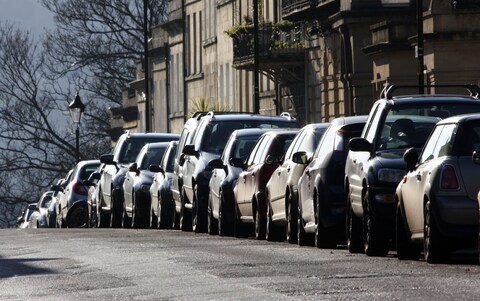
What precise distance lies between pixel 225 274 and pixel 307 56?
151 ft

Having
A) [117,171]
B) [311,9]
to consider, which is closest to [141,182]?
[117,171]

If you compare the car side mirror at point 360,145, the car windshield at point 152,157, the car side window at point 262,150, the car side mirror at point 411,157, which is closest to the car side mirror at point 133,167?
the car windshield at point 152,157

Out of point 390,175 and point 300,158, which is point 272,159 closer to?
point 300,158

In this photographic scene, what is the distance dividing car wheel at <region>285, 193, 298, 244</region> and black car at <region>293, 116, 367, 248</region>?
110 cm

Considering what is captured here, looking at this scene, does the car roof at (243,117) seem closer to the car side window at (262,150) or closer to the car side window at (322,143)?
the car side window at (262,150)

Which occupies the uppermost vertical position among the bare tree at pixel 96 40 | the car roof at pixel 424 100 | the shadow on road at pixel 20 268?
the bare tree at pixel 96 40

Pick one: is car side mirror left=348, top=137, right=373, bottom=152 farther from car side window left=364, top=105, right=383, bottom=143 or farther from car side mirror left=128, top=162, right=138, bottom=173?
car side mirror left=128, top=162, right=138, bottom=173

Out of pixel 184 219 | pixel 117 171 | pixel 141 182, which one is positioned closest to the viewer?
pixel 184 219

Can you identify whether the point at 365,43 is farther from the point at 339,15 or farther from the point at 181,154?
the point at 181,154

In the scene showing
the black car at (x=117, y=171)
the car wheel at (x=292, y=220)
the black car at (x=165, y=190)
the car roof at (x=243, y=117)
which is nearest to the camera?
the car wheel at (x=292, y=220)

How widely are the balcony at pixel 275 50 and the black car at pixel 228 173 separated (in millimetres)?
32730

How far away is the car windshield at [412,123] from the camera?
815 inches

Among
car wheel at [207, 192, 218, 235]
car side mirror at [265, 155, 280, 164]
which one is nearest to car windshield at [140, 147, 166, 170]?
car wheel at [207, 192, 218, 235]

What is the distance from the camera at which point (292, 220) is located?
80.2 ft
